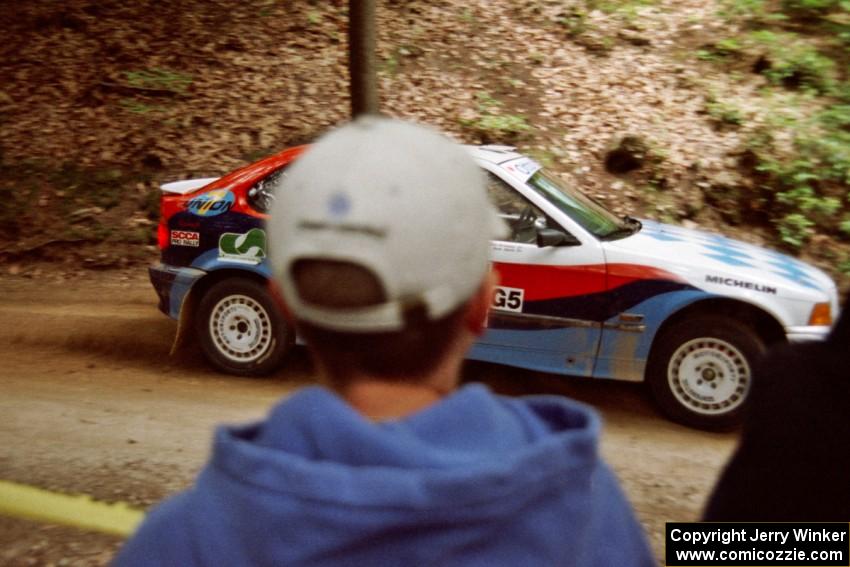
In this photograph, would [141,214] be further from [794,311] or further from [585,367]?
[794,311]

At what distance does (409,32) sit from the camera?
12.2m

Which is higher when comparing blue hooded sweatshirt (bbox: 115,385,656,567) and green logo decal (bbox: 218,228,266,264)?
blue hooded sweatshirt (bbox: 115,385,656,567)

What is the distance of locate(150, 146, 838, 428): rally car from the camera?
16.7 feet

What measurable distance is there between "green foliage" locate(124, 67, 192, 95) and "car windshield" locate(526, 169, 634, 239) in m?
7.17

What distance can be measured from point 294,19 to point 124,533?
35.7 ft

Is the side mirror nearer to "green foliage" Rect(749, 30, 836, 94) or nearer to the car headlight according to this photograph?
the car headlight

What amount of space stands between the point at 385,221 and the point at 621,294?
177 inches

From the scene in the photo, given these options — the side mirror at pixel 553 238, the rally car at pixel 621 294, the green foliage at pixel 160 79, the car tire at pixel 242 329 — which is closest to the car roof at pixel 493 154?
the rally car at pixel 621 294

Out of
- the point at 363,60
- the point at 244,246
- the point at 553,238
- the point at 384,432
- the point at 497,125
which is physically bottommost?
the point at 244,246

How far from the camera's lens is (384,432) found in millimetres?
962

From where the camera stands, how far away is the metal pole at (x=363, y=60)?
22.9ft

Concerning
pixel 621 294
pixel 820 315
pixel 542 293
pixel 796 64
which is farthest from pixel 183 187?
pixel 796 64

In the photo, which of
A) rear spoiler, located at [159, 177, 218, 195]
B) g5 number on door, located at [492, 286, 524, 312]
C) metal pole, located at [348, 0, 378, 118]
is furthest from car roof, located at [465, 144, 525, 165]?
rear spoiler, located at [159, 177, 218, 195]

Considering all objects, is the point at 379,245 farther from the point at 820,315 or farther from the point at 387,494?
the point at 820,315
